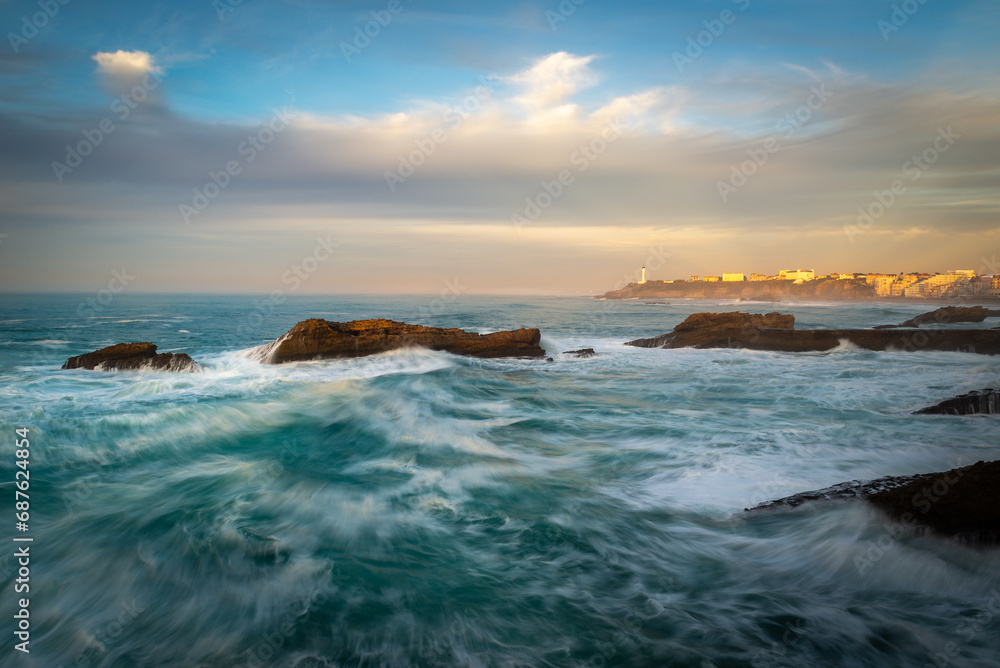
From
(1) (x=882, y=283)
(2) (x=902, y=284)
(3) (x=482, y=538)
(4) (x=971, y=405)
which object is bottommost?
(3) (x=482, y=538)

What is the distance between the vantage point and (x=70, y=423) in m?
9.29

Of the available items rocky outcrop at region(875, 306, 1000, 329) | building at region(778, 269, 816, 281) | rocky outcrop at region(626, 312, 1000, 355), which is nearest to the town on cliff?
building at region(778, 269, 816, 281)

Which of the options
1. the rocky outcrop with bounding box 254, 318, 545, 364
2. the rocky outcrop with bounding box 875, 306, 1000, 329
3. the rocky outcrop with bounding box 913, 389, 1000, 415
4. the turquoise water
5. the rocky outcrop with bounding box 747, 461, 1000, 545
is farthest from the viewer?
the rocky outcrop with bounding box 875, 306, 1000, 329

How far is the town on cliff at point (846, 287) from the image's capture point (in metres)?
93.9

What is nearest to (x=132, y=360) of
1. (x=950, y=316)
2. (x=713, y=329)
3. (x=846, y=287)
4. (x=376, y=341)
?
(x=376, y=341)

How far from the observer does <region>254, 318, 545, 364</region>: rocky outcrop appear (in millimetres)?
18094

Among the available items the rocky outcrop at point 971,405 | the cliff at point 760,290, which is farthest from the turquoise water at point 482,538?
the cliff at point 760,290

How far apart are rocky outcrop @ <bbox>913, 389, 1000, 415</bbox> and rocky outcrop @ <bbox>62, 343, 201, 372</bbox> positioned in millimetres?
20117

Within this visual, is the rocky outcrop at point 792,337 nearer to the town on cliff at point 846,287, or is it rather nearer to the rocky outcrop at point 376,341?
the rocky outcrop at point 376,341

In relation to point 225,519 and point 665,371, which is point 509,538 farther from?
point 665,371

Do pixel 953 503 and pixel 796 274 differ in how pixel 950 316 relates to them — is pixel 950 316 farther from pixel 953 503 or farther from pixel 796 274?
pixel 796 274

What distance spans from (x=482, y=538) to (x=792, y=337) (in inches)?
839

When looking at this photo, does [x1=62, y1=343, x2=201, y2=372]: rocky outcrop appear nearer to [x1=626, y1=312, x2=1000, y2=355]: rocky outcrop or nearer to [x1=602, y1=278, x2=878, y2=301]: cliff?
[x1=626, y1=312, x2=1000, y2=355]: rocky outcrop

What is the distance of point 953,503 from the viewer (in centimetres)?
429
